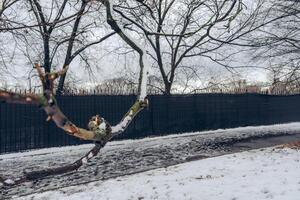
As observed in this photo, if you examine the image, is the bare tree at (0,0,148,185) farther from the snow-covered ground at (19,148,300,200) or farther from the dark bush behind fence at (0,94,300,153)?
the dark bush behind fence at (0,94,300,153)

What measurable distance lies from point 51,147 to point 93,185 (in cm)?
657

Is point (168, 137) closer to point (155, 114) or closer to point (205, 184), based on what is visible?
point (155, 114)

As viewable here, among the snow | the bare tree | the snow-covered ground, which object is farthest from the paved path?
the bare tree

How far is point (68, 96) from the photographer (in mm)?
14211

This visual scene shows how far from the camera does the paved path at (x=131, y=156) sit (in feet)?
28.8

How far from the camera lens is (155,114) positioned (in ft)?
57.0

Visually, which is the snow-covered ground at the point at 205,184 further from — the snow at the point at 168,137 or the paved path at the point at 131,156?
the snow at the point at 168,137

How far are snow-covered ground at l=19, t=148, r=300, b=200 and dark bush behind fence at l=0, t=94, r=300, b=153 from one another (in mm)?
6029

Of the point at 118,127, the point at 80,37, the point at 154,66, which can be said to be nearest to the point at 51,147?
the point at 80,37

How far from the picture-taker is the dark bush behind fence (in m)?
13.2

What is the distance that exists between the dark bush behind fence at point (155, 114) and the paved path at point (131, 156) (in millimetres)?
812

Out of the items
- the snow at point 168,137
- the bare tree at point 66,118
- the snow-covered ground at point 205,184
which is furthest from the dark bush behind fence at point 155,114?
the bare tree at point 66,118

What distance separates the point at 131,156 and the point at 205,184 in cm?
485

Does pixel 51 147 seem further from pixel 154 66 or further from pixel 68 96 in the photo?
pixel 154 66
